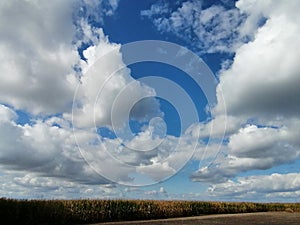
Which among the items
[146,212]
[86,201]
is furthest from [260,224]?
[86,201]

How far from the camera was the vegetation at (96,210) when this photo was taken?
33612mm

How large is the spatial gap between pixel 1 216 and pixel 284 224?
25.4 m

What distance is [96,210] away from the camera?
131 feet

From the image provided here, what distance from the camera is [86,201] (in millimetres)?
40312

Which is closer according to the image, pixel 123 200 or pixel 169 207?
pixel 123 200

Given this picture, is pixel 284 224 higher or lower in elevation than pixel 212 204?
lower

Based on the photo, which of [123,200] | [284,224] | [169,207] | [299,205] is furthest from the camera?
[299,205]

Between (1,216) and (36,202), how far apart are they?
4.21 meters

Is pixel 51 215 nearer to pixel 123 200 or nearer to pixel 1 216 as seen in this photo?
pixel 1 216

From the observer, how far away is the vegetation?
3361 centimetres

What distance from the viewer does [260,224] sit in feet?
104

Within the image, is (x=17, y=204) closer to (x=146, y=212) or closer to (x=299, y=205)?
(x=146, y=212)

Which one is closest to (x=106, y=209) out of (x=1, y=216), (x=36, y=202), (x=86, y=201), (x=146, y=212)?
(x=86, y=201)

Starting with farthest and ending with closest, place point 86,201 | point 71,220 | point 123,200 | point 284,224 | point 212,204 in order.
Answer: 1. point 212,204
2. point 123,200
3. point 86,201
4. point 71,220
5. point 284,224
